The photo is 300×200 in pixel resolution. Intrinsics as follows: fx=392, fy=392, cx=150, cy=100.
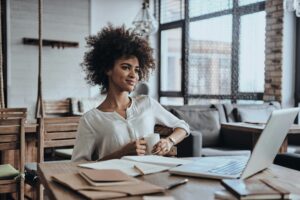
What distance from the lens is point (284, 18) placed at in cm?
492

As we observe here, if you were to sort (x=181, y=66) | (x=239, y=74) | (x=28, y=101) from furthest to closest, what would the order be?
(x=181, y=66), (x=28, y=101), (x=239, y=74)

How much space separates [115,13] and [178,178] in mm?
6239

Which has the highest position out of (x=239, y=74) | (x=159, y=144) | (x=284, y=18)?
(x=284, y=18)

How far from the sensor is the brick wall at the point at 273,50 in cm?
495

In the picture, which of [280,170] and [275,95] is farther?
[275,95]

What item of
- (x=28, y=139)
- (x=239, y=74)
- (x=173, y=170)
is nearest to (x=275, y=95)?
(x=239, y=74)

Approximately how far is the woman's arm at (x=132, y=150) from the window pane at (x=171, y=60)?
5.43m

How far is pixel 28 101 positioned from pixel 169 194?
5652mm

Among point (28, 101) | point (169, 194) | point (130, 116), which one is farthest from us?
point (28, 101)

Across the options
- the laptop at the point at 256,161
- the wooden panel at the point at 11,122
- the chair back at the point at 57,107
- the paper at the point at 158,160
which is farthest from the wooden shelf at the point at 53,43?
the laptop at the point at 256,161

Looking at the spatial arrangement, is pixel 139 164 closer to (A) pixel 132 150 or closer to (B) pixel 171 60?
(A) pixel 132 150

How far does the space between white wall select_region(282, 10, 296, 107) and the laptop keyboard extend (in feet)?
12.4

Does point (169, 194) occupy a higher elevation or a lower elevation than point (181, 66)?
lower

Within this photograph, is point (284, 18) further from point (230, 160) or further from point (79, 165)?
point (79, 165)
